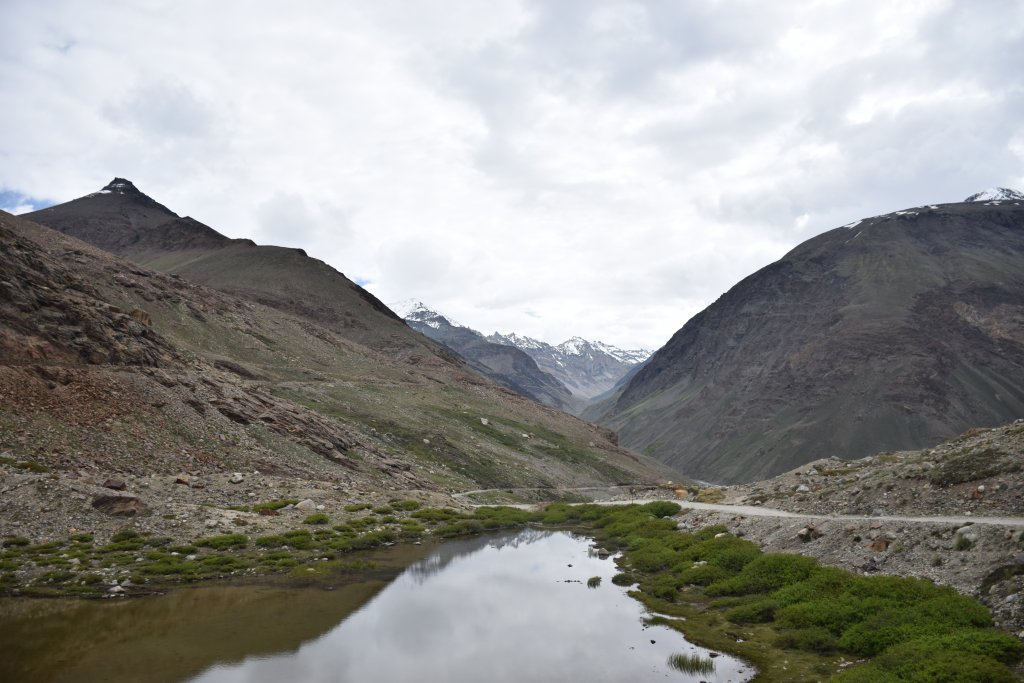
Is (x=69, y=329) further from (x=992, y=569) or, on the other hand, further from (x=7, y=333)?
(x=992, y=569)

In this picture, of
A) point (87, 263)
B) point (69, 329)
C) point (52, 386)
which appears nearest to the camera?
point (52, 386)

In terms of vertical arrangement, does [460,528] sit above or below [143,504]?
below

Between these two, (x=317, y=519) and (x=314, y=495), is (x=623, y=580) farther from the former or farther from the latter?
(x=314, y=495)

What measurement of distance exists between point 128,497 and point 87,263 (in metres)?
87.8

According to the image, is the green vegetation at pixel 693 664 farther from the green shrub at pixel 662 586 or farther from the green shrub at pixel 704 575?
the green shrub at pixel 704 575

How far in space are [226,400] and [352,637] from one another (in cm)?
4301

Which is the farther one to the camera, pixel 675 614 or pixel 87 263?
pixel 87 263

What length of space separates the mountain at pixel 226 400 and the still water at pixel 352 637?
1744 centimetres

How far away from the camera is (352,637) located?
22.6m

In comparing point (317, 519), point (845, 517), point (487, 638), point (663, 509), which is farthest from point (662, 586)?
point (317, 519)

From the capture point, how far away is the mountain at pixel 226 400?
4472 centimetres

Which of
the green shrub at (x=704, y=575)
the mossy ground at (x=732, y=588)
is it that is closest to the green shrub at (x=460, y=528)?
the mossy ground at (x=732, y=588)

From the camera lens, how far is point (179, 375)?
59.1 m

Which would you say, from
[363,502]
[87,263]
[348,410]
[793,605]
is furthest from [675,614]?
[87,263]
